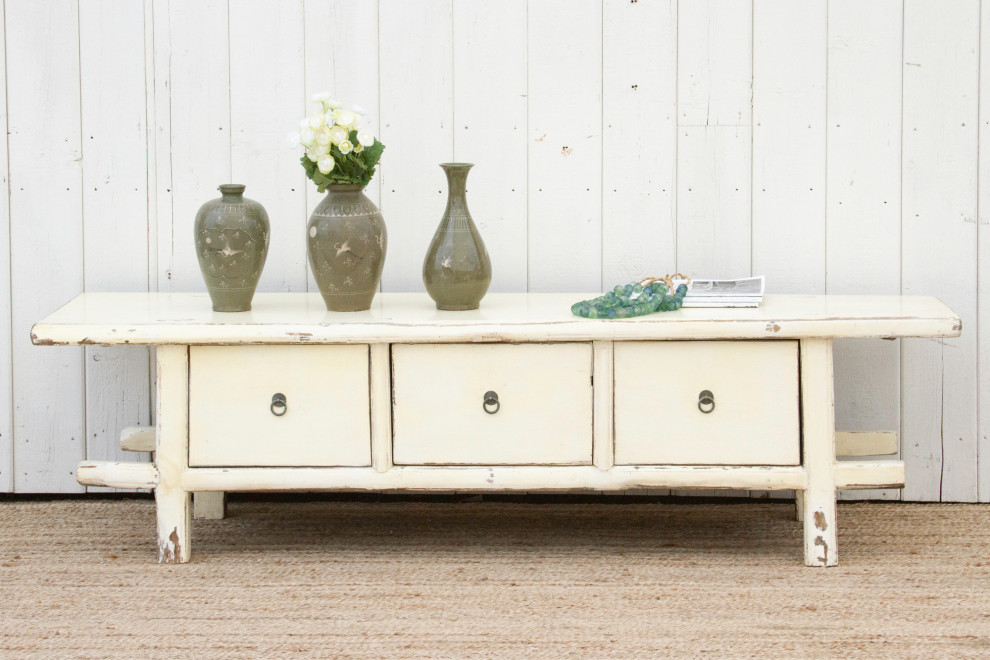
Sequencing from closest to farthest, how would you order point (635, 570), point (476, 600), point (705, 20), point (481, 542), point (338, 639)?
point (338, 639) → point (476, 600) → point (635, 570) → point (481, 542) → point (705, 20)

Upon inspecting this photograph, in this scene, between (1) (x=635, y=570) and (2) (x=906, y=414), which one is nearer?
(1) (x=635, y=570)

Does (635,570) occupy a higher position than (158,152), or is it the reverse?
(158,152)

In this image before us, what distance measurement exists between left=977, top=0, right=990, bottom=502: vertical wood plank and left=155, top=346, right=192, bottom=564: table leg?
1755 millimetres

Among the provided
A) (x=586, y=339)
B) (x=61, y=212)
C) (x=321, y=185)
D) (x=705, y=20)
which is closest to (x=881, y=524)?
(x=586, y=339)

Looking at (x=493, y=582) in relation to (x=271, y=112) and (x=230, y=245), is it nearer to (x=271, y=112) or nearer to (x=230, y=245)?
(x=230, y=245)

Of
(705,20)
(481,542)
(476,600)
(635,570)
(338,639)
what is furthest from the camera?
(705,20)

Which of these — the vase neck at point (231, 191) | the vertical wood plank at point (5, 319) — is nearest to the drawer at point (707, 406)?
the vase neck at point (231, 191)

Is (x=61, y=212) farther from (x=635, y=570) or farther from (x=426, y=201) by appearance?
(x=635, y=570)

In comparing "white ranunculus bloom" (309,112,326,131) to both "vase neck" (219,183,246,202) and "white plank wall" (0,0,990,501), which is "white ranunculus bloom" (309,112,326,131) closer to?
"vase neck" (219,183,246,202)

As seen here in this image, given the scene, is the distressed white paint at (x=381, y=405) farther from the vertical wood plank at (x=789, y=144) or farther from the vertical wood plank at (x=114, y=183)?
the vertical wood plank at (x=789, y=144)

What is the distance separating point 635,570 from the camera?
83.8 inches

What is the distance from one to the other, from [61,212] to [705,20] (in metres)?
1.54

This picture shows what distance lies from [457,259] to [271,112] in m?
0.65

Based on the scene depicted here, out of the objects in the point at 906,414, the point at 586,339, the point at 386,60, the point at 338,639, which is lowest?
the point at 338,639
